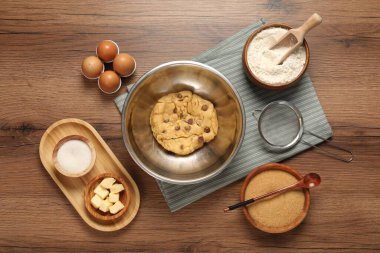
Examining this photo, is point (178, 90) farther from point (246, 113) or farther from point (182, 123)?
point (246, 113)

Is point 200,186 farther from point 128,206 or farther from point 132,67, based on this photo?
point 132,67

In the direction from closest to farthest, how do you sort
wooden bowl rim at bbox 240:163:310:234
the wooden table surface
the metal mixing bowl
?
the metal mixing bowl
wooden bowl rim at bbox 240:163:310:234
the wooden table surface

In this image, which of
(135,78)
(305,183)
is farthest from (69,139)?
(305,183)

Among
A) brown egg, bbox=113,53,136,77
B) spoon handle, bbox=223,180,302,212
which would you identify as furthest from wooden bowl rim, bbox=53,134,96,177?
spoon handle, bbox=223,180,302,212

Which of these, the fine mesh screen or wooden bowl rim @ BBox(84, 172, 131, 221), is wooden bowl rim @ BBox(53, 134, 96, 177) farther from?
the fine mesh screen

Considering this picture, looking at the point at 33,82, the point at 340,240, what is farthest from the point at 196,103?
the point at 340,240

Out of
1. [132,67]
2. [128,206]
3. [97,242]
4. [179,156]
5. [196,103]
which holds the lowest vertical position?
[97,242]
